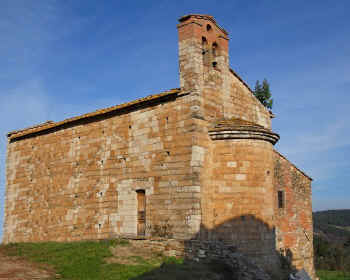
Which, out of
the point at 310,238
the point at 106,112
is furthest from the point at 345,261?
the point at 106,112

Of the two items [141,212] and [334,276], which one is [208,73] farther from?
[334,276]

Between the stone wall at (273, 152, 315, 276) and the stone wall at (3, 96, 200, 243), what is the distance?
5462mm

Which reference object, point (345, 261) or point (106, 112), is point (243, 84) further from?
point (345, 261)

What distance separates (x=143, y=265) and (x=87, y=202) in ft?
17.2

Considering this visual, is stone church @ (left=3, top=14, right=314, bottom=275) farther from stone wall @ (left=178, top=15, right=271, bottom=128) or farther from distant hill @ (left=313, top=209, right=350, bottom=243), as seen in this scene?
distant hill @ (left=313, top=209, right=350, bottom=243)

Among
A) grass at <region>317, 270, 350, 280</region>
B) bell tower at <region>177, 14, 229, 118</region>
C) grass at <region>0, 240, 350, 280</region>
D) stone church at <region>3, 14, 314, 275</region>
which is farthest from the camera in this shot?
grass at <region>317, 270, 350, 280</region>

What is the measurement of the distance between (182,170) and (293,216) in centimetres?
751

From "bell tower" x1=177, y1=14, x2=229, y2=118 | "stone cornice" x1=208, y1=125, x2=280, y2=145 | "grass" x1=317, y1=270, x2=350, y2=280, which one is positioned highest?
"bell tower" x1=177, y1=14, x2=229, y2=118

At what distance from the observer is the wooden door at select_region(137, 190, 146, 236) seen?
13.3 meters

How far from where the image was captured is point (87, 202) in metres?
15.2

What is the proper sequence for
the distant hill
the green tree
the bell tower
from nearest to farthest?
1. the bell tower
2. the green tree
3. the distant hill

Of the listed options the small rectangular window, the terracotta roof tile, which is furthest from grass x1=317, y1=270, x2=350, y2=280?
the terracotta roof tile

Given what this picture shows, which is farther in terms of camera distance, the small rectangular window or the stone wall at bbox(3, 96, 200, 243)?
the small rectangular window

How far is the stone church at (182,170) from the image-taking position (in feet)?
40.2
